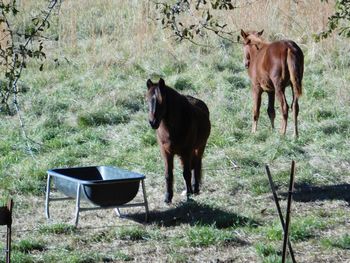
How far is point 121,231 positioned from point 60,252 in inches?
29.2

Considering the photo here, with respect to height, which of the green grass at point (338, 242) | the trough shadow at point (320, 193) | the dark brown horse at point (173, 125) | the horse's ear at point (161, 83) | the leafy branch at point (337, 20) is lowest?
the trough shadow at point (320, 193)

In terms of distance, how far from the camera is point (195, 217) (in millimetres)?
8078

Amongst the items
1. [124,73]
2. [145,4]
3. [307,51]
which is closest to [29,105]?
[124,73]

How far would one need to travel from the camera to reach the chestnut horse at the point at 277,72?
11.5m

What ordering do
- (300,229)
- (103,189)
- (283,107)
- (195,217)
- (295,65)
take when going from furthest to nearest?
(283,107) < (295,65) < (195,217) < (103,189) < (300,229)

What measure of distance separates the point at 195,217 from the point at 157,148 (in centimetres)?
306

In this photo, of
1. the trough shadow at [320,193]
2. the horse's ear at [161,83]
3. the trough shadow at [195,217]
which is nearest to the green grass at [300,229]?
the trough shadow at [195,217]

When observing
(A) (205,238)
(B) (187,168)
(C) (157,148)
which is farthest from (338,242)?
(C) (157,148)

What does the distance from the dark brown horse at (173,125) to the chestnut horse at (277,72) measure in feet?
Result: 10.1

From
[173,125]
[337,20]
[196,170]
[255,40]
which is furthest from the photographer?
[255,40]

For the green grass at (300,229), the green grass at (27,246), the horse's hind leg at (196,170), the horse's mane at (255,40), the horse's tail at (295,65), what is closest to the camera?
the green grass at (27,246)

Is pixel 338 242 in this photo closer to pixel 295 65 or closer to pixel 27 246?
pixel 27 246

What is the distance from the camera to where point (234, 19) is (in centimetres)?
1622

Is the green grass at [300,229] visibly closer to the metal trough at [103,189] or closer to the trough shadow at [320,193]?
the trough shadow at [320,193]
